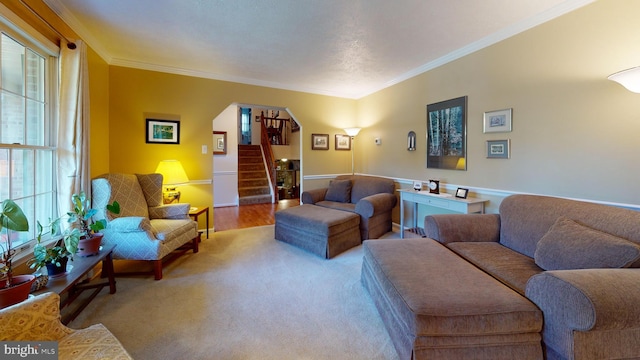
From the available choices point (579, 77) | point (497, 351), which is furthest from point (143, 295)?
point (579, 77)

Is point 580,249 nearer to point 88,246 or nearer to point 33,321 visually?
point 33,321

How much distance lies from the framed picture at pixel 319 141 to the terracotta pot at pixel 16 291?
12.7ft

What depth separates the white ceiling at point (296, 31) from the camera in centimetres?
217

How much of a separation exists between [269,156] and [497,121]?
5879 millimetres

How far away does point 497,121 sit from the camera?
2709 mm

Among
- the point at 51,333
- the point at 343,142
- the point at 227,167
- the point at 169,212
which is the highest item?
the point at 343,142

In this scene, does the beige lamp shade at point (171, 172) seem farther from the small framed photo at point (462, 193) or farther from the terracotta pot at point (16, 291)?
the small framed photo at point (462, 193)

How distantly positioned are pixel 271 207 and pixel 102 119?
3.76m

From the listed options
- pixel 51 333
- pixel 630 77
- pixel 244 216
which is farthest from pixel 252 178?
pixel 630 77

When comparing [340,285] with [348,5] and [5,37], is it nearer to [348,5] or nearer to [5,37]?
[348,5]

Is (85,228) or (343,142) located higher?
(343,142)

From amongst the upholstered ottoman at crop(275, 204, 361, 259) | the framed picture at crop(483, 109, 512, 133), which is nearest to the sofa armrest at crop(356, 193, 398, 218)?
the upholstered ottoman at crop(275, 204, 361, 259)

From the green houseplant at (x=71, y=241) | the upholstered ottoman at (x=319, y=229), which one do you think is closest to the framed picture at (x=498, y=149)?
the upholstered ottoman at (x=319, y=229)

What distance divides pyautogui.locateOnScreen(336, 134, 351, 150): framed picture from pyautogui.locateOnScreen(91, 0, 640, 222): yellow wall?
0.99 feet
